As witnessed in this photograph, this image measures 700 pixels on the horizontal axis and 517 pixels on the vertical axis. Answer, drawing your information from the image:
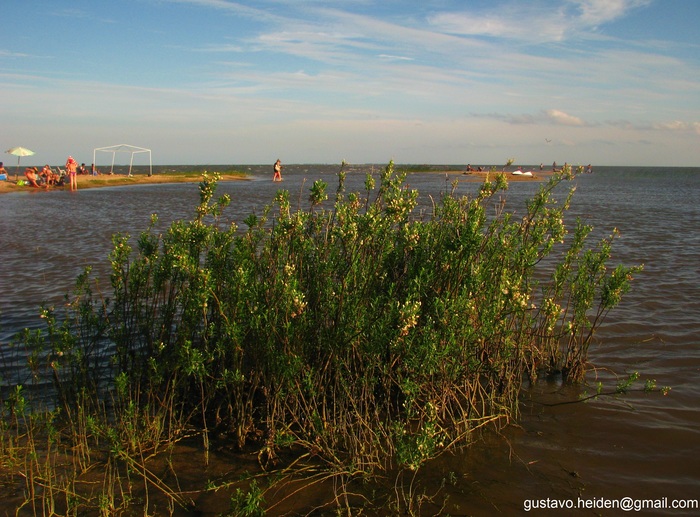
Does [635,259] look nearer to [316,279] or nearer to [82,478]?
[316,279]

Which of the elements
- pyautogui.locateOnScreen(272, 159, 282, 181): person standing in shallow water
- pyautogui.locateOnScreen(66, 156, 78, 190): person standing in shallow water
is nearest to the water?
pyautogui.locateOnScreen(66, 156, 78, 190): person standing in shallow water

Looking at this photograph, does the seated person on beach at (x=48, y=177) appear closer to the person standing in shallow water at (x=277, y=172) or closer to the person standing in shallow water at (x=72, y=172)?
the person standing in shallow water at (x=72, y=172)

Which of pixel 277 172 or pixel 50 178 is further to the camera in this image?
pixel 277 172

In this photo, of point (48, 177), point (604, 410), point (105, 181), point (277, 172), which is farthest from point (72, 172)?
point (604, 410)

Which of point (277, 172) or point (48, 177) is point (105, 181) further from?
point (277, 172)

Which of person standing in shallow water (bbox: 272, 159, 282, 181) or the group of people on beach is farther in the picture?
person standing in shallow water (bbox: 272, 159, 282, 181)

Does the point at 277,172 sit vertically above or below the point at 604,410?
above

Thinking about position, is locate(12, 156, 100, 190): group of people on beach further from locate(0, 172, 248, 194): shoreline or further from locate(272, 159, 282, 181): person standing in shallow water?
locate(272, 159, 282, 181): person standing in shallow water

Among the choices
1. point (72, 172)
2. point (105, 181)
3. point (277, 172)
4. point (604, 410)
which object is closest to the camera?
point (604, 410)

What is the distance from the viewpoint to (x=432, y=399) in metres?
5.36

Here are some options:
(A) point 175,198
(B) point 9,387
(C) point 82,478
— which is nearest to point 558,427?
(C) point 82,478

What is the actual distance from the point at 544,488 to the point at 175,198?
31042 mm

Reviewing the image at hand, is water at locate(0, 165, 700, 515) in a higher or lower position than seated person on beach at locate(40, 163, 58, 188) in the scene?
lower

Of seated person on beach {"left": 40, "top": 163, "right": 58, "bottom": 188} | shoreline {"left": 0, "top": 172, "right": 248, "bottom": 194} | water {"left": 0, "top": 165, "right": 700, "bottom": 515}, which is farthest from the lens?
seated person on beach {"left": 40, "top": 163, "right": 58, "bottom": 188}
